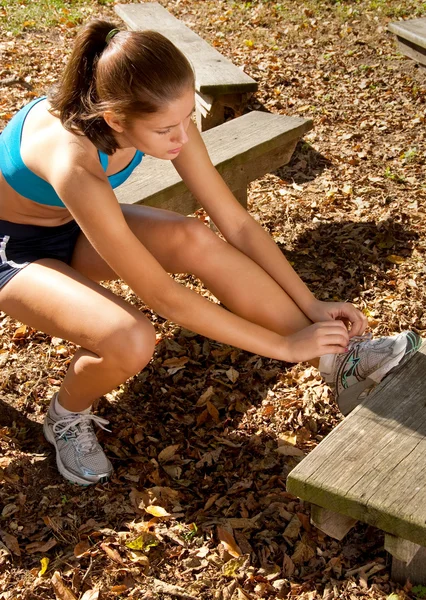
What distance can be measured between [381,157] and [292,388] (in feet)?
7.84

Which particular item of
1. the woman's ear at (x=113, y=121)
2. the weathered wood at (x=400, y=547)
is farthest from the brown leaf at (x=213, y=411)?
the woman's ear at (x=113, y=121)

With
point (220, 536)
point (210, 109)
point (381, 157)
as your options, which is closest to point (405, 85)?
point (381, 157)

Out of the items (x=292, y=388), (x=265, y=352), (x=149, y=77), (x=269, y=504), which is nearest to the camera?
(x=149, y=77)

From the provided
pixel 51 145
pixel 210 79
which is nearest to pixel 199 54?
pixel 210 79

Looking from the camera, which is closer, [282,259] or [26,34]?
[282,259]

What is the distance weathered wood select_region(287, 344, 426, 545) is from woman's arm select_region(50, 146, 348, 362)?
0.97 feet

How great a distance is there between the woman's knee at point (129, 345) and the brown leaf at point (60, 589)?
731mm

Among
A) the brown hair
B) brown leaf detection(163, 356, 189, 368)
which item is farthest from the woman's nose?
brown leaf detection(163, 356, 189, 368)

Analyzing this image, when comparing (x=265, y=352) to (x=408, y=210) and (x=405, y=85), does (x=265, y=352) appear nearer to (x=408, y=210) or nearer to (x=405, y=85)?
(x=408, y=210)

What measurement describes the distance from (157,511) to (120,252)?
3.21ft

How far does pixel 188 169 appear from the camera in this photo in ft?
9.41

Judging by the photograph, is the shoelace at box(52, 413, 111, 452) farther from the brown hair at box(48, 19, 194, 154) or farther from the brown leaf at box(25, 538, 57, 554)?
the brown hair at box(48, 19, 194, 154)

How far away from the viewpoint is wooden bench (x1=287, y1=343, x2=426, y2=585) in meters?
2.00

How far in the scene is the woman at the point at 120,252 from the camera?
234 cm
